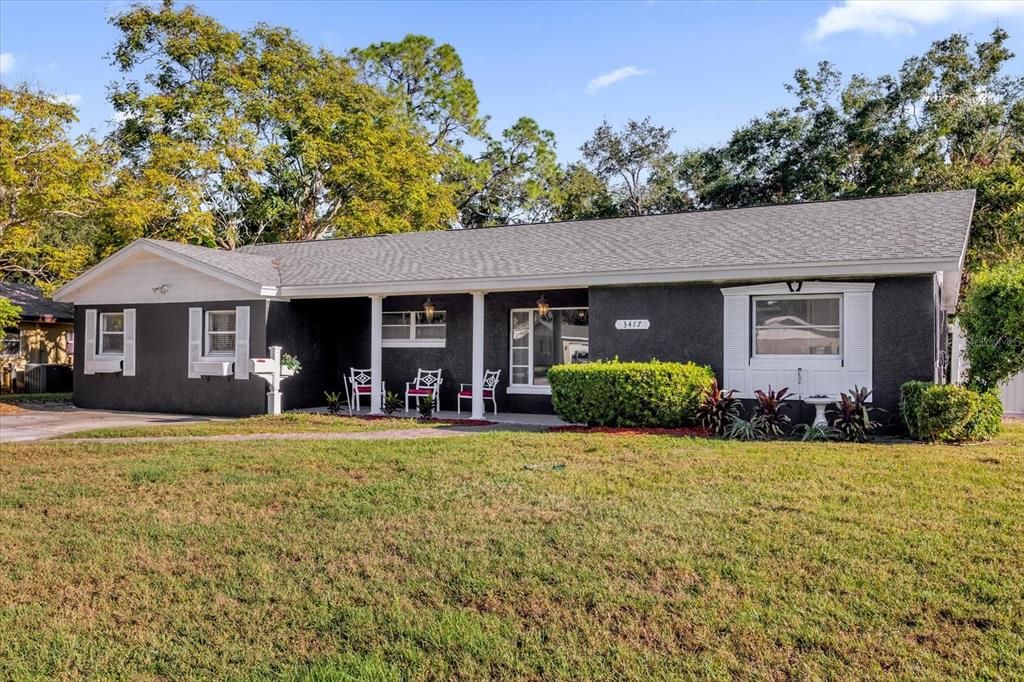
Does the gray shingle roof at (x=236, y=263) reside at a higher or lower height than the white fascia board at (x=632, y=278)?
higher

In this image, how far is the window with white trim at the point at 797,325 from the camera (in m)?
11.6

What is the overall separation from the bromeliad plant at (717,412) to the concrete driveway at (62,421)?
365 inches

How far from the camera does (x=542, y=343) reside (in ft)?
49.5

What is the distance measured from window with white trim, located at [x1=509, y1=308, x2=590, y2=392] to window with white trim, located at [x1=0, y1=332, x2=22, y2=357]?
1636 cm

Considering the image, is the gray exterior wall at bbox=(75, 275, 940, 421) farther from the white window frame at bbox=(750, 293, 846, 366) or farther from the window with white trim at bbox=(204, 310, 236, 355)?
the white window frame at bbox=(750, 293, 846, 366)

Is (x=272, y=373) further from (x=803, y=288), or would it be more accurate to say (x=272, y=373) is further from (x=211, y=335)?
(x=803, y=288)

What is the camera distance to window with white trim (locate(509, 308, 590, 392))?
1487 centimetres

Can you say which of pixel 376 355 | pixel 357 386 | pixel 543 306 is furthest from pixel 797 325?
pixel 357 386

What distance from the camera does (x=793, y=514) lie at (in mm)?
6004

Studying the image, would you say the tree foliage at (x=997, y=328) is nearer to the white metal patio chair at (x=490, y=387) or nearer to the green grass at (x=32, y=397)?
the white metal patio chair at (x=490, y=387)

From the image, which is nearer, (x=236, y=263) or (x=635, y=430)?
(x=635, y=430)

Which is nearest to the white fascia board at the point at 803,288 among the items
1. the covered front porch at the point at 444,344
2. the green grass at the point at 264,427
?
the covered front porch at the point at 444,344

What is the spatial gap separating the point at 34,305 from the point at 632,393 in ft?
66.0

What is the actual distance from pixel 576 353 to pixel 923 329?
6.13 m
